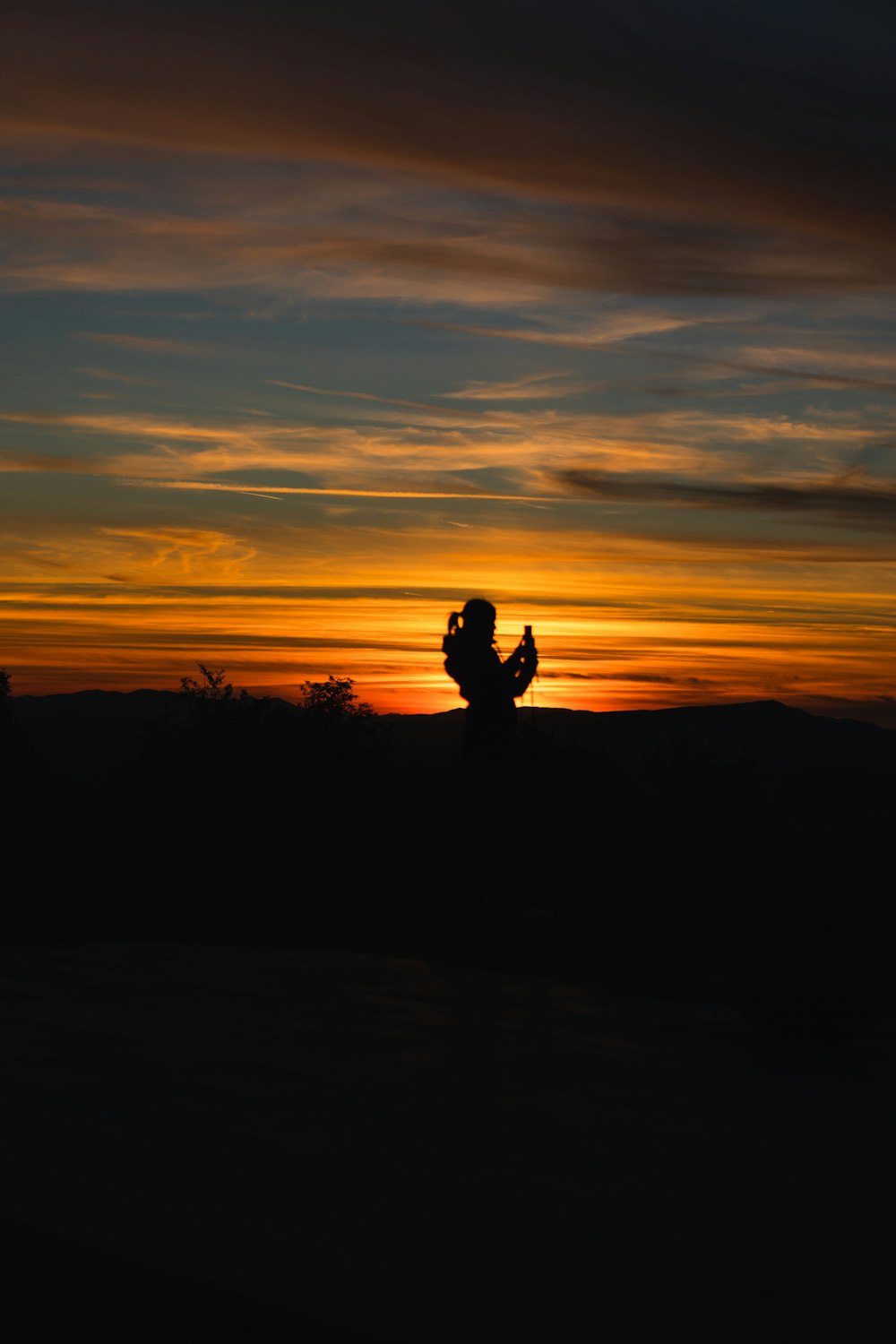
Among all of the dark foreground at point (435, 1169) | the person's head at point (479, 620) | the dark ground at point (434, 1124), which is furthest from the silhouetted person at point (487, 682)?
the dark foreground at point (435, 1169)

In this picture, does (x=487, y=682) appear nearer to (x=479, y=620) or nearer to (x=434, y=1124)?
(x=479, y=620)

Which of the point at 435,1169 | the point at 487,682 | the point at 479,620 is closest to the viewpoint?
the point at 435,1169

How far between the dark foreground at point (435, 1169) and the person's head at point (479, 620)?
26511 mm

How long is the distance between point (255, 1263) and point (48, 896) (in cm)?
2138

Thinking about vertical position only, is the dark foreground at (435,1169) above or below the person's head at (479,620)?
below

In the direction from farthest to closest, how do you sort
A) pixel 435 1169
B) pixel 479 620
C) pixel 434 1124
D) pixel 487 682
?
pixel 479 620
pixel 487 682
pixel 434 1124
pixel 435 1169

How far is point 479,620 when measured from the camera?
4266 centimetres

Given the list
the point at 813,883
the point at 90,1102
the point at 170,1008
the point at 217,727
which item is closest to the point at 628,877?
the point at 813,883

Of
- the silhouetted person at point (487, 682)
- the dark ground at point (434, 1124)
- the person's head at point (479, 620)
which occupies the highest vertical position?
the person's head at point (479, 620)

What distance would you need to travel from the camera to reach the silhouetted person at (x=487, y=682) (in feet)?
131

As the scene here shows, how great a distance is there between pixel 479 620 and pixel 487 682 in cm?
280

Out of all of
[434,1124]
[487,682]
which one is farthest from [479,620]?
[434,1124]

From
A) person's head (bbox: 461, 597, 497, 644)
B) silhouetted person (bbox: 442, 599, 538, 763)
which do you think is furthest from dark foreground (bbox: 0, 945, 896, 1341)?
person's head (bbox: 461, 597, 497, 644)

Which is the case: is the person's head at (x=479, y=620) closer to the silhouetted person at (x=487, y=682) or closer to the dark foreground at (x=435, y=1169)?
the silhouetted person at (x=487, y=682)
